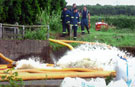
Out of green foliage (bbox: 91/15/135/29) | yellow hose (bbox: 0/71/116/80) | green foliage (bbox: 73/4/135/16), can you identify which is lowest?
green foliage (bbox: 91/15/135/29)

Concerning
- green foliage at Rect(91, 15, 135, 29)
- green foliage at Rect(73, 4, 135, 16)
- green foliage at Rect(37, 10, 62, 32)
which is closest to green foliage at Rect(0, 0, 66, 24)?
green foliage at Rect(37, 10, 62, 32)

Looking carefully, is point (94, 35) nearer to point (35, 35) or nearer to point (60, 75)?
point (35, 35)

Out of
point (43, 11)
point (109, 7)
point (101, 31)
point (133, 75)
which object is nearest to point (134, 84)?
point (133, 75)

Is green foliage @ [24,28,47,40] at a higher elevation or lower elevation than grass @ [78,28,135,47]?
higher

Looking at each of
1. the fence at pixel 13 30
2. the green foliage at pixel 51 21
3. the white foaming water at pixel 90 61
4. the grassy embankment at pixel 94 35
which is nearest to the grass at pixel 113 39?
the grassy embankment at pixel 94 35

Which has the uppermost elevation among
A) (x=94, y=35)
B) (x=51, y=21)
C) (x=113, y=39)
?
(x=51, y=21)

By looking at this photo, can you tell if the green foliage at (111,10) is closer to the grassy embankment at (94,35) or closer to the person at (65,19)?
the grassy embankment at (94,35)

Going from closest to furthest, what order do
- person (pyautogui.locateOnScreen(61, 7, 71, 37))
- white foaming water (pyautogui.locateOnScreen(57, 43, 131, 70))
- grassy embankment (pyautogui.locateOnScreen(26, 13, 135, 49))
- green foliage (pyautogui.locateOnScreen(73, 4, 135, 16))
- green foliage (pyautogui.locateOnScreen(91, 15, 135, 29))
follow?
1. white foaming water (pyautogui.locateOnScreen(57, 43, 131, 70))
2. grassy embankment (pyautogui.locateOnScreen(26, 13, 135, 49))
3. person (pyautogui.locateOnScreen(61, 7, 71, 37))
4. green foliage (pyautogui.locateOnScreen(91, 15, 135, 29))
5. green foliage (pyautogui.locateOnScreen(73, 4, 135, 16))

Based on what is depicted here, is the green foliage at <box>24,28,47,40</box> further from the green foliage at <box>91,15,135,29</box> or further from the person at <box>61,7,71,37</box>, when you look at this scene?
the green foliage at <box>91,15,135,29</box>

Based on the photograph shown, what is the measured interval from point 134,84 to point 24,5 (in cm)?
1284

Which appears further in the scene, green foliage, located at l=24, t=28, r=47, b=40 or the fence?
green foliage, located at l=24, t=28, r=47, b=40

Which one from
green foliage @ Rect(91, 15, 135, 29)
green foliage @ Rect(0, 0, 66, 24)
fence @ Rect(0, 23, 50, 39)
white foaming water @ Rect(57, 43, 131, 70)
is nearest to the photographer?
white foaming water @ Rect(57, 43, 131, 70)

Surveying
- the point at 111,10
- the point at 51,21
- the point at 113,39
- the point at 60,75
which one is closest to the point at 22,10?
the point at 51,21

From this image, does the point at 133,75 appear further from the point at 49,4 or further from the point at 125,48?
the point at 49,4
